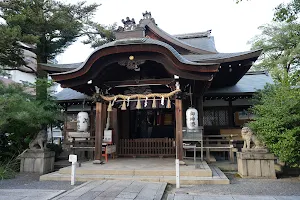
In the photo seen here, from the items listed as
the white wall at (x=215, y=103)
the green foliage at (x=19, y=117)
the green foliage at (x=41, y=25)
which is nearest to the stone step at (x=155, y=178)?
the green foliage at (x=19, y=117)

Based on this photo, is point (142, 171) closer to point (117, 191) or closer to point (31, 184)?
point (117, 191)

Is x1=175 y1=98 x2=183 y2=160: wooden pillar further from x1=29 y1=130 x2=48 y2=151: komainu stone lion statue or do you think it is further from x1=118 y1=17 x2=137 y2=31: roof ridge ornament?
x1=29 y1=130 x2=48 y2=151: komainu stone lion statue

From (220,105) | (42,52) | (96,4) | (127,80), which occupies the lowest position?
(220,105)

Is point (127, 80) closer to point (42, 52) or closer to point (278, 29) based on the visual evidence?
point (42, 52)

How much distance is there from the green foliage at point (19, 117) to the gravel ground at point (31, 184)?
174cm

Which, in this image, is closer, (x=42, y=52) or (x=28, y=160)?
(x=28, y=160)

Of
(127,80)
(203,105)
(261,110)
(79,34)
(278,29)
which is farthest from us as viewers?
(278,29)

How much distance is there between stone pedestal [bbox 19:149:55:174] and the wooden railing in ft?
9.67

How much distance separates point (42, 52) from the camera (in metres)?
11.8

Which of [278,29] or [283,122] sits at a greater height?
[278,29]

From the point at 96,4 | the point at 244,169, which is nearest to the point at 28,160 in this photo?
the point at 244,169

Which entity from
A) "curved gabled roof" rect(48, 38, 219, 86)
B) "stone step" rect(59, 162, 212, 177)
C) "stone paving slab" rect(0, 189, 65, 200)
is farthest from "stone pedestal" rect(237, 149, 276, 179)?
"stone paving slab" rect(0, 189, 65, 200)

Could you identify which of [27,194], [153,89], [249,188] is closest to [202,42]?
[153,89]

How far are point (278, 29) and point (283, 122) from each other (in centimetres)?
2241
